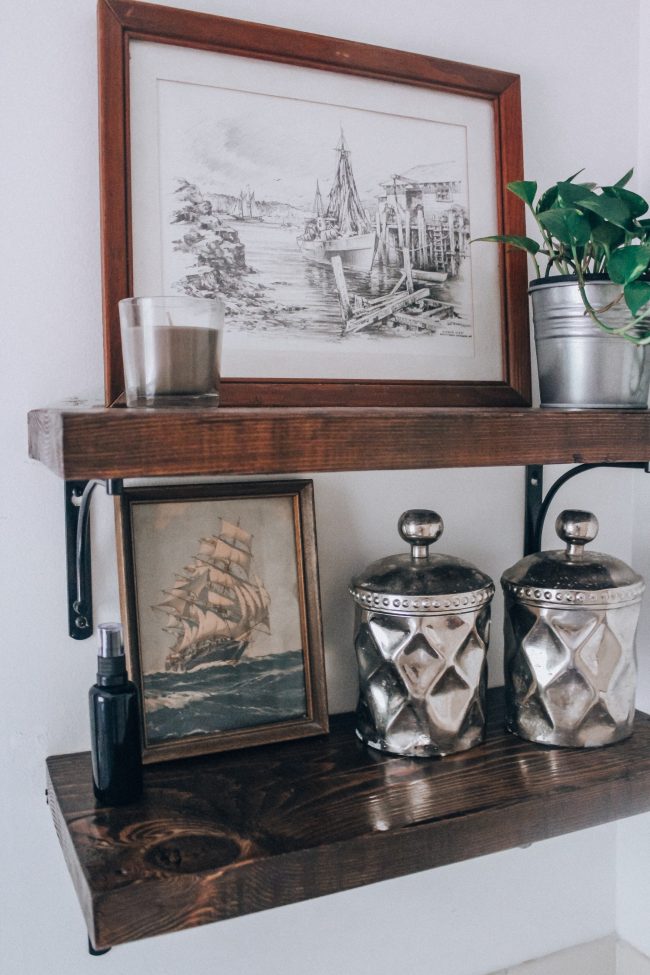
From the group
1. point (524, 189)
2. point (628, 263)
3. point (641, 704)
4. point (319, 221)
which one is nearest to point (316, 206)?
point (319, 221)

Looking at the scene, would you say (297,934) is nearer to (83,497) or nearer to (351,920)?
(351,920)

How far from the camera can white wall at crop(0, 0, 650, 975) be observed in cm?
73

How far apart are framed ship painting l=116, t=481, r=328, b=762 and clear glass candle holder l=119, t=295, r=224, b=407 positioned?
169 millimetres

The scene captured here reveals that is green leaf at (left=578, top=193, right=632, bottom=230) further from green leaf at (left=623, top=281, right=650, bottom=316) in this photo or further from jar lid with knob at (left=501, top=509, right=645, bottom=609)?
jar lid with knob at (left=501, top=509, right=645, bottom=609)

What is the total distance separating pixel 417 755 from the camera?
769mm

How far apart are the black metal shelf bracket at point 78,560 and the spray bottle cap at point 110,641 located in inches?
4.2

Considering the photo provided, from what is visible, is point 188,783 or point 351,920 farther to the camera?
point 351,920

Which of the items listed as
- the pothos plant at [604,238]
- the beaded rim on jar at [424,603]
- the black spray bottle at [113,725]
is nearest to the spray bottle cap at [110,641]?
the black spray bottle at [113,725]

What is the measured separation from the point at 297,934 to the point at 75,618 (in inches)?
16.8

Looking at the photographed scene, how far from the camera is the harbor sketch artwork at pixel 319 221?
760mm

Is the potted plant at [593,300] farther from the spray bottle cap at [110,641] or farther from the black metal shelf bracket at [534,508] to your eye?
the spray bottle cap at [110,641]

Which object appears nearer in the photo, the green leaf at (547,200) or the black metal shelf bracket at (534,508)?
the green leaf at (547,200)

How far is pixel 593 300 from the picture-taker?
0.76 meters

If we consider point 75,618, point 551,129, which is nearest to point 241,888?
point 75,618
